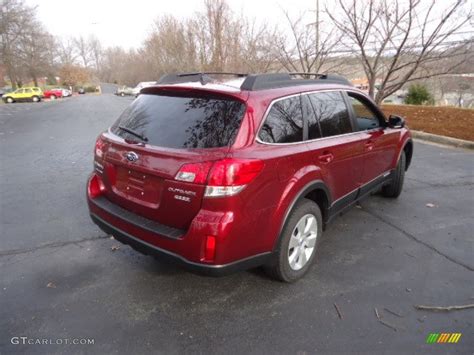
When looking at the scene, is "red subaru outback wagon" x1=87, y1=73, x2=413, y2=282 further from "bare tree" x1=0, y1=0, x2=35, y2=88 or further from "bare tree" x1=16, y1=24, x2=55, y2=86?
"bare tree" x1=16, y1=24, x2=55, y2=86

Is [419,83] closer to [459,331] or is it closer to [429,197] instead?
[429,197]

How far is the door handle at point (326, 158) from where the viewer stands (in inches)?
120

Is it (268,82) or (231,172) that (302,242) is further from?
(268,82)

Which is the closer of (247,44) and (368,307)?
Answer: (368,307)

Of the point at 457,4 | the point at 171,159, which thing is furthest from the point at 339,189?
the point at 457,4

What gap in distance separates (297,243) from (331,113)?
133 centimetres

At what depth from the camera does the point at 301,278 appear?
3.08 meters

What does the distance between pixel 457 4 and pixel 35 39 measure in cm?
5557

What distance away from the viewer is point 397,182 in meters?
4.89

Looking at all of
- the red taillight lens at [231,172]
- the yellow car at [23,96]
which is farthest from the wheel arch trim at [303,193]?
the yellow car at [23,96]

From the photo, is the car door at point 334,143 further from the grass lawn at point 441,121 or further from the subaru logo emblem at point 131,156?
the grass lawn at point 441,121

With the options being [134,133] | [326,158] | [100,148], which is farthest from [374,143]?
[100,148]

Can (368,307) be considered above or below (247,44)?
below

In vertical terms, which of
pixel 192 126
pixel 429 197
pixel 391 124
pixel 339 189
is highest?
pixel 192 126
